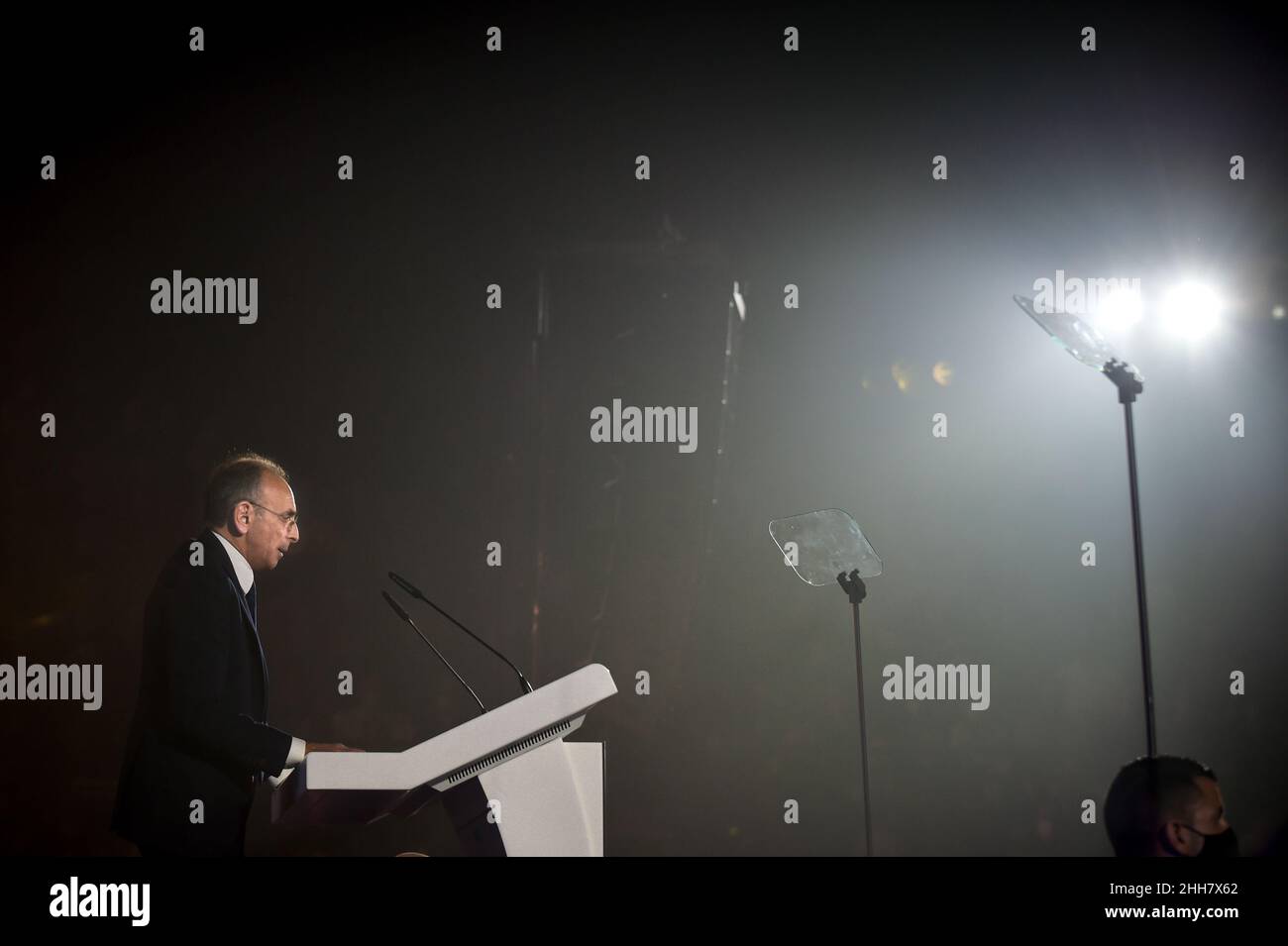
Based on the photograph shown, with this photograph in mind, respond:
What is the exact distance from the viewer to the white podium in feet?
5.93

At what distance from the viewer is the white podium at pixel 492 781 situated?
1.81 m

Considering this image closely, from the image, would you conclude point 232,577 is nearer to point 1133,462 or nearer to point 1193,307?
point 1133,462

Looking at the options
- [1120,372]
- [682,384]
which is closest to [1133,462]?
[1120,372]

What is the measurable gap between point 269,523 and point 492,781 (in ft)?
3.83

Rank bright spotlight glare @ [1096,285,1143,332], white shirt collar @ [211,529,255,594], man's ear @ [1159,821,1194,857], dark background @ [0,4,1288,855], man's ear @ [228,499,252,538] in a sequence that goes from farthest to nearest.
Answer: bright spotlight glare @ [1096,285,1143,332] → dark background @ [0,4,1288,855] → man's ear @ [228,499,252,538] → white shirt collar @ [211,529,255,594] → man's ear @ [1159,821,1194,857]

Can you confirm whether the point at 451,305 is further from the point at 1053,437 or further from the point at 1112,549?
the point at 1112,549

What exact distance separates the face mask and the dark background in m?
1.63

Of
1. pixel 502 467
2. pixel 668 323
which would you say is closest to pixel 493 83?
pixel 668 323

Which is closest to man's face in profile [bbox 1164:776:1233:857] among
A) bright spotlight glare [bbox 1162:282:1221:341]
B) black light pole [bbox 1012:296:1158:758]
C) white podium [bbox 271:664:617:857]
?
black light pole [bbox 1012:296:1158:758]

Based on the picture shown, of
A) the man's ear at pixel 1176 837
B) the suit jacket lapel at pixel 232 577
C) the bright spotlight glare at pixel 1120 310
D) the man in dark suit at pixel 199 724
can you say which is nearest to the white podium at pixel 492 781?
the man in dark suit at pixel 199 724

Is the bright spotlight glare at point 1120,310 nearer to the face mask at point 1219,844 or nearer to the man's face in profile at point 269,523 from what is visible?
the face mask at point 1219,844

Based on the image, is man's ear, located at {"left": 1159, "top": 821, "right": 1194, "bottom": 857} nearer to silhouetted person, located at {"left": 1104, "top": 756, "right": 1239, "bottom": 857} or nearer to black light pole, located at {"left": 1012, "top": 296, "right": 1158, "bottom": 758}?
silhouetted person, located at {"left": 1104, "top": 756, "right": 1239, "bottom": 857}

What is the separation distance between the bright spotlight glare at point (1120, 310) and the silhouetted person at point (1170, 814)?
6.96 ft

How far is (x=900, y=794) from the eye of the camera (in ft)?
11.0
